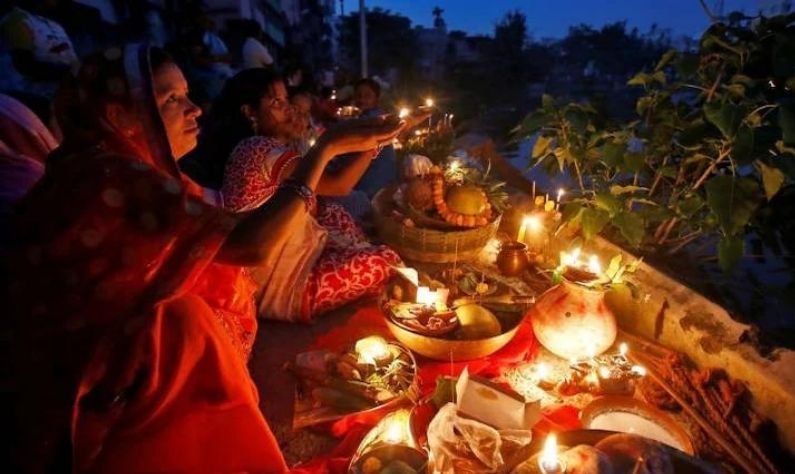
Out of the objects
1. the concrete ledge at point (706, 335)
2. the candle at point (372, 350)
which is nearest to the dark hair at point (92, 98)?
the candle at point (372, 350)

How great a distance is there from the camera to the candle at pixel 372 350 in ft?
8.50

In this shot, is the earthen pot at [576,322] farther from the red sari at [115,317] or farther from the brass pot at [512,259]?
the red sari at [115,317]

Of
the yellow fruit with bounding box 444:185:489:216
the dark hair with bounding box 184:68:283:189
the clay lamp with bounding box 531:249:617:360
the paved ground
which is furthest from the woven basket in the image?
the dark hair with bounding box 184:68:283:189

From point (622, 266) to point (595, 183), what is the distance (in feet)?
3.38

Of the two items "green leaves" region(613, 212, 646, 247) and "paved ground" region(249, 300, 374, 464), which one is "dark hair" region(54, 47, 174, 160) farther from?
"green leaves" region(613, 212, 646, 247)

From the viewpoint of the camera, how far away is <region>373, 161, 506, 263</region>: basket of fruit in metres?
3.99

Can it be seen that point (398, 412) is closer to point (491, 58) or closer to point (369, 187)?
point (369, 187)

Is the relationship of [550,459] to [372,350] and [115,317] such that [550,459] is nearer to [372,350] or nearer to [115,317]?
[372,350]

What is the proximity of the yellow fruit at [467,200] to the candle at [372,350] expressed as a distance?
1.73m

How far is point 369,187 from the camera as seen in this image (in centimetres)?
712

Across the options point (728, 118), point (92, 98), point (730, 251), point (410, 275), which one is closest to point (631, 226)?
point (730, 251)

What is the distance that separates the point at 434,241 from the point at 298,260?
1319mm

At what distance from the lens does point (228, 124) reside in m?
3.30

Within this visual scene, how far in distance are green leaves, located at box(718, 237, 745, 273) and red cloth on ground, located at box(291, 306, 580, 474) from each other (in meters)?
1.19
